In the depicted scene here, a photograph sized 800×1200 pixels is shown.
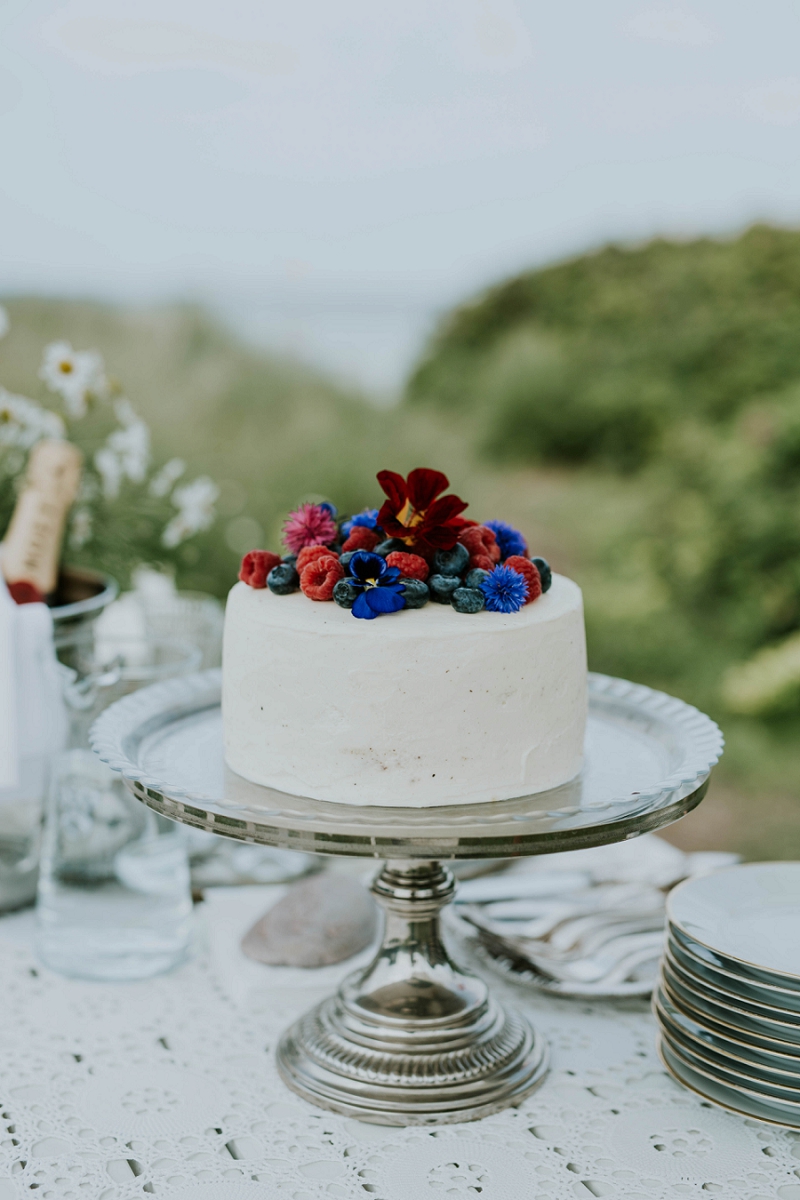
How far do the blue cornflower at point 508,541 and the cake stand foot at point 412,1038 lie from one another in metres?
0.34

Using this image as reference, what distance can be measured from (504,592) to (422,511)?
12 cm

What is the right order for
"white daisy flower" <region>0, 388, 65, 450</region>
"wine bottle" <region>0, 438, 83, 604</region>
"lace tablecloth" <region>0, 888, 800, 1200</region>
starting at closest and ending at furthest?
"lace tablecloth" <region>0, 888, 800, 1200</region>
"wine bottle" <region>0, 438, 83, 604</region>
"white daisy flower" <region>0, 388, 65, 450</region>

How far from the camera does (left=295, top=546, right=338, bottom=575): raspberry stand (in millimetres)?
1184

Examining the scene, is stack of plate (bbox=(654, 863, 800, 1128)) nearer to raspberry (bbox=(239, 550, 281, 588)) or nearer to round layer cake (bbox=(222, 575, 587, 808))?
round layer cake (bbox=(222, 575, 587, 808))

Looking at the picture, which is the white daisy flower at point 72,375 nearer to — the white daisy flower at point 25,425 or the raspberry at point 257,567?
the white daisy flower at point 25,425

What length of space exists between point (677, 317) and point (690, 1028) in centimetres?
510

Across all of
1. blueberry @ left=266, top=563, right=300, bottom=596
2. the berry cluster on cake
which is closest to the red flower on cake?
the berry cluster on cake

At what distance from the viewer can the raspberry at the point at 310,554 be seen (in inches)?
46.6

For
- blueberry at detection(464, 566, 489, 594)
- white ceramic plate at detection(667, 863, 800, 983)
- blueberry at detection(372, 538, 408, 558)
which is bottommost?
white ceramic plate at detection(667, 863, 800, 983)

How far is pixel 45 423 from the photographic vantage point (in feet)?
5.71

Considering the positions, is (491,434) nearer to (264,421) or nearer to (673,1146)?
(264,421)

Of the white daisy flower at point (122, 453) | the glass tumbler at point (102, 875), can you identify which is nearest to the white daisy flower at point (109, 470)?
the white daisy flower at point (122, 453)

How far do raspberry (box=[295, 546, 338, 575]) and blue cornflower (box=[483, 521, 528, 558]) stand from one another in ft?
0.62

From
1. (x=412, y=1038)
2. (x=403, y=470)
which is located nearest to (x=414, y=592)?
(x=412, y=1038)
